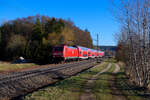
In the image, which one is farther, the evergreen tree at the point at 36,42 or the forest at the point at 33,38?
the evergreen tree at the point at 36,42

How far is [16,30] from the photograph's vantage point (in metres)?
58.2

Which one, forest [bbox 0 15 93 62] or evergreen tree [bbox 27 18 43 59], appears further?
evergreen tree [bbox 27 18 43 59]

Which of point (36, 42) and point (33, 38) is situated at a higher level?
point (33, 38)

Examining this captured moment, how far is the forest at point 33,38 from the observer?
45.4m

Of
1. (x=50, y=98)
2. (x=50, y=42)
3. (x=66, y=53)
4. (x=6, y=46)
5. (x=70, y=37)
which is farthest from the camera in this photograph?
(x=6, y=46)

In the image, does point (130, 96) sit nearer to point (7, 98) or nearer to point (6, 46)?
point (7, 98)

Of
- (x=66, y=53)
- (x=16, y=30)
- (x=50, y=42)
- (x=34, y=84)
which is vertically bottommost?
(x=34, y=84)

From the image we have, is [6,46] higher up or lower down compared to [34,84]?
higher up

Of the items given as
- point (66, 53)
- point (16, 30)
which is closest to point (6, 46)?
point (16, 30)

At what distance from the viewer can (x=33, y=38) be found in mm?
51750

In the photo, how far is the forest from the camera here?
45375mm

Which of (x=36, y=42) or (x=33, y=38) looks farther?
(x=33, y=38)

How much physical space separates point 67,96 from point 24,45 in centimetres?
4543

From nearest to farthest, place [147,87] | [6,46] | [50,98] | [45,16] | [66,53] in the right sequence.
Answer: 1. [50,98]
2. [147,87]
3. [66,53]
4. [6,46]
5. [45,16]
